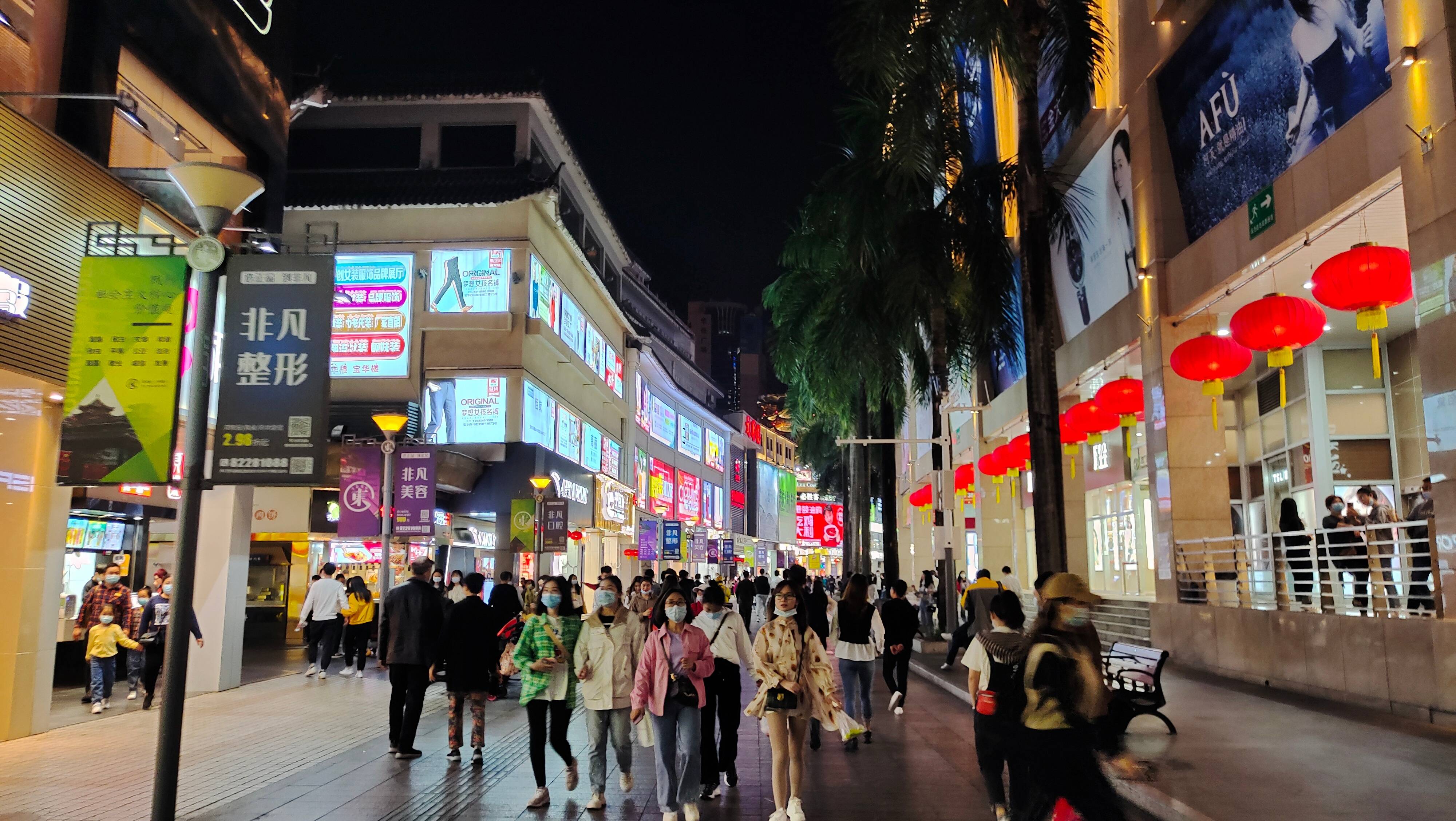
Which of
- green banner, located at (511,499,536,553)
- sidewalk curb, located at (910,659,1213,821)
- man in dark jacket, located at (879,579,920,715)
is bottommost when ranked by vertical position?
sidewalk curb, located at (910,659,1213,821)

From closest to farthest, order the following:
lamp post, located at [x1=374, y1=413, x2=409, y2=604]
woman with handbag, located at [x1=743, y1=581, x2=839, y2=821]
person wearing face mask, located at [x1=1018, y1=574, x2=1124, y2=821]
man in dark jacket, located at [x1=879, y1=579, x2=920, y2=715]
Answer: person wearing face mask, located at [x1=1018, y1=574, x2=1124, y2=821] → woman with handbag, located at [x1=743, y1=581, x2=839, y2=821] → man in dark jacket, located at [x1=879, y1=579, x2=920, y2=715] → lamp post, located at [x1=374, y1=413, x2=409, y2=604]

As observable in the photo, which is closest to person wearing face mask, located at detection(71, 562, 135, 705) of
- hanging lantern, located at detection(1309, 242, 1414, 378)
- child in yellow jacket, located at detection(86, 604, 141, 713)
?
child in yellow jacket, located at detection(86, 604, 141, 713)

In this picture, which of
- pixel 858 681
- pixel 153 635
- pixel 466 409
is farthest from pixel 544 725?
pixel 466 409

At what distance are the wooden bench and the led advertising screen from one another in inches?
904

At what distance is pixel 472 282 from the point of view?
31797 mm

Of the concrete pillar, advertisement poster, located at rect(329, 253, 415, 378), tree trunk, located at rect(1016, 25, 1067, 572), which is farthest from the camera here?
advertisement poster, located at rect(329, 253, 415, 378)

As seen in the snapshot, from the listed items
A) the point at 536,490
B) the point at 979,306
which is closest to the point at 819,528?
the point at 536,490

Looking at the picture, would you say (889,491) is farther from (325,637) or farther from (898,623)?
(898,623)

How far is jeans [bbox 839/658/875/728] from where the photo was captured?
11.0m

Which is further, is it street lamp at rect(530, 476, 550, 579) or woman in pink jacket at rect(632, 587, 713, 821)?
street lamp at rect(530, 476, 550, 579)

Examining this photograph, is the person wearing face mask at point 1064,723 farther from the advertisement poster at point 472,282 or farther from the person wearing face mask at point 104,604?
the advertisement poster at point 472,282

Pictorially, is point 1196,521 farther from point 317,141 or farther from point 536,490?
point 317,141

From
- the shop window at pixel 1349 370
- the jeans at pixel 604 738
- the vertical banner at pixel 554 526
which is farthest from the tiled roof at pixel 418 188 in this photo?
the jeans at pixel 604 738

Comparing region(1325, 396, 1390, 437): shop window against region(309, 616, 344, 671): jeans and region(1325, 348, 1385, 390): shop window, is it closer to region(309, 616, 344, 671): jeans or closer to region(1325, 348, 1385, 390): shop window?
region(1325, 348, 1385, 390): shop window
